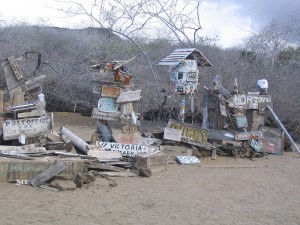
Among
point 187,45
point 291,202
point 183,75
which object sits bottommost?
point 291,202

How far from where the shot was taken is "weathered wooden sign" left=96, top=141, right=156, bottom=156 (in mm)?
10188

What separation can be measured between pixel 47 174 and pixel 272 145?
23.1ft

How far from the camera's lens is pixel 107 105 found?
425 inches

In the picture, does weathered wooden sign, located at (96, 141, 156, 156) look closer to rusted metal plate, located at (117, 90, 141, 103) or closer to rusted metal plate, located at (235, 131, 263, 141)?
rusted metal plate, located at (117, 90, 141, 103)

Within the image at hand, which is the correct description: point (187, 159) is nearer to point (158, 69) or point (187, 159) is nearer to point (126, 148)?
point (126, 148)

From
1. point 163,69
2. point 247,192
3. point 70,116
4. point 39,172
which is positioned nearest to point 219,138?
point 247,192

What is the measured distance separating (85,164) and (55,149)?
1.11 metres

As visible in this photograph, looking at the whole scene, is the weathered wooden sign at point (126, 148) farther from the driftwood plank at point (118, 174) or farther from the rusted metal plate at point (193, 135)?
the rusted metal plate at point (193, 135)

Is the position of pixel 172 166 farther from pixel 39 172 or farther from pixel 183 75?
pixel 39 172

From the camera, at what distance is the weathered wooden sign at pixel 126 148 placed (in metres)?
10.2

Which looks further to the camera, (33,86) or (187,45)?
(187,45)

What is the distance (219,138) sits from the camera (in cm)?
1220

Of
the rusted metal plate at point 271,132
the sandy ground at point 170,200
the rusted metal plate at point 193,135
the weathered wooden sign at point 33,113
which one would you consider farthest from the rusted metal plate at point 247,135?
the weathered wooden sign at point 33,113

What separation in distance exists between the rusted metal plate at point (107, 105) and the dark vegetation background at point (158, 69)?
478 cm
